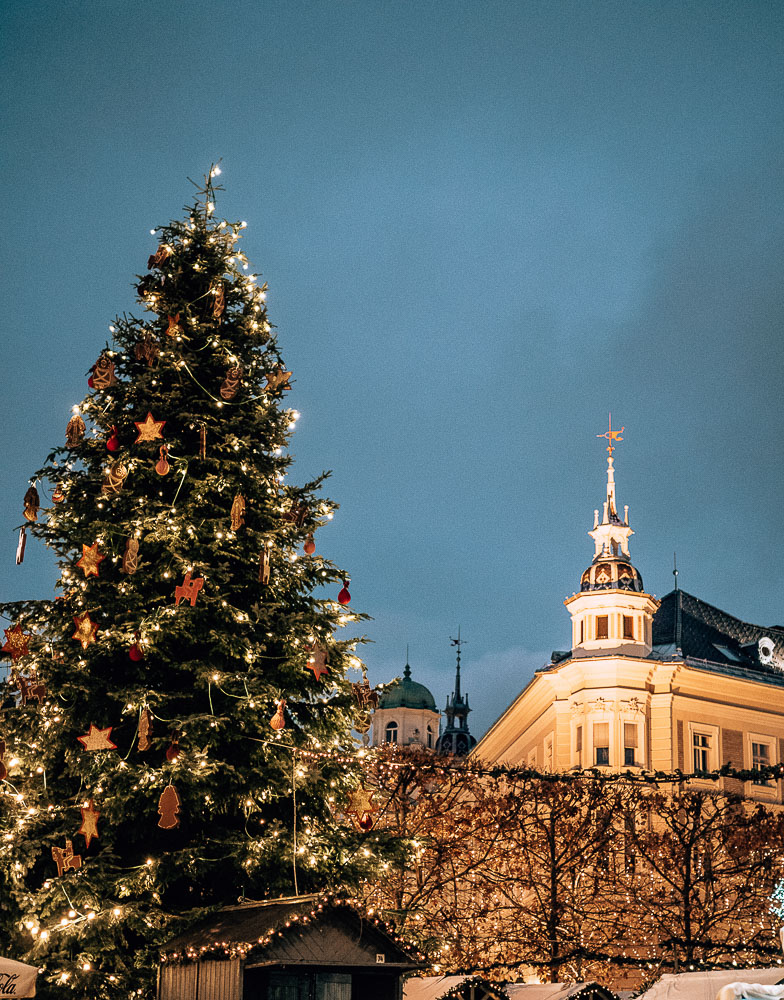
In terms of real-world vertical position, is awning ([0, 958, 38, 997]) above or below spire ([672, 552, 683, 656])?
below

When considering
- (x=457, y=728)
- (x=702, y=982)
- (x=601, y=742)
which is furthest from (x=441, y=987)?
(x=457, y=728)

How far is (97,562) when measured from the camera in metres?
17.7

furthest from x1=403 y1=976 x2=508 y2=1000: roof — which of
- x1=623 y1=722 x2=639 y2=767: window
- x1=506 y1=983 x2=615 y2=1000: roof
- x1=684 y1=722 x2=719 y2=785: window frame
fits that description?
x1=684 y1=722 x2=719 y2=785: window frame

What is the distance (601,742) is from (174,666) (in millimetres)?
30161

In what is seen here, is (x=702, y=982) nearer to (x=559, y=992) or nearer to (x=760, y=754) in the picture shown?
(x=559, y=992)

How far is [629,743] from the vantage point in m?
45.0

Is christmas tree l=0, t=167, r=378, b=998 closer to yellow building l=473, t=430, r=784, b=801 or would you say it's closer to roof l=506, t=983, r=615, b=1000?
roof l=506, t=983, r=615, b=1000

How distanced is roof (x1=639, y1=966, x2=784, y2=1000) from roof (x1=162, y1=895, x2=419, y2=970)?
311cm

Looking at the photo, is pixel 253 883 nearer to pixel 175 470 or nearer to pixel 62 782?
pixel 62 782

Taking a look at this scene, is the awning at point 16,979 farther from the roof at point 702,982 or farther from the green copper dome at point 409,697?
the green copper dome at point 409,697

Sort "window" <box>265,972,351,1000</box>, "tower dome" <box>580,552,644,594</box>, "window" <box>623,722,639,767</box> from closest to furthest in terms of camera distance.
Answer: "window" <box>265,972,351,1000</box> < "window" <box>623,722,639,767</box> < "tower dome" <box>580,552,644,594</box>

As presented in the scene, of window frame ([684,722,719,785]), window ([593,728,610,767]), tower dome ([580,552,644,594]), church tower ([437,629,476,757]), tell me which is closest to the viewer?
window ([593,728,610,767])

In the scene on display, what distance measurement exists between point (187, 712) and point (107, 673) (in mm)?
1304

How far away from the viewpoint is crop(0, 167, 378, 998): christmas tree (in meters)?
16.3
